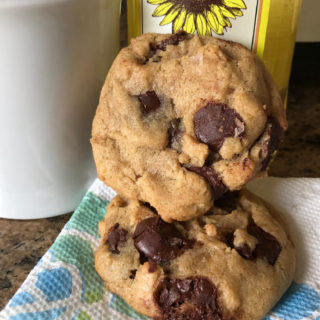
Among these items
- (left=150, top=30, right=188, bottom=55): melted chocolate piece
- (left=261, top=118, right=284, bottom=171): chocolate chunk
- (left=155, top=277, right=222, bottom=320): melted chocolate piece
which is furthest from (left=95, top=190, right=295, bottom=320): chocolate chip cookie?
(left=150, top=30, right=188, bottom=55): melted chocolate piece

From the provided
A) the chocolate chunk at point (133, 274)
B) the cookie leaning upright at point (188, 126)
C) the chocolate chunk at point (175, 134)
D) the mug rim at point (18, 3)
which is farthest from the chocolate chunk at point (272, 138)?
the mug rim at point (18, 3)

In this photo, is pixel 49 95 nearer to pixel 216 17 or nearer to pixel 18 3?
pixel 18 3

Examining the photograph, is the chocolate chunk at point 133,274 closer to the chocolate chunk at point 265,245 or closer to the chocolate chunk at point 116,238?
the chocolate chunk at point 116,238

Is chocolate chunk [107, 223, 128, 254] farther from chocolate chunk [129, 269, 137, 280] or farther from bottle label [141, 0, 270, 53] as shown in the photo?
bottle label [141, 0, 270, 53]

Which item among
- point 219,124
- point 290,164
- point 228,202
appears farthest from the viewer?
point 290,164

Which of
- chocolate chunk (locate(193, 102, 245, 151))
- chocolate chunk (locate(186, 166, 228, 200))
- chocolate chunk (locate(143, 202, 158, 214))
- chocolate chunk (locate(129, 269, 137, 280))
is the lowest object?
chocolate chunk (locate(129, 269, 137, 280))

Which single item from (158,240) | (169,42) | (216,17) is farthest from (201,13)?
(158,240)

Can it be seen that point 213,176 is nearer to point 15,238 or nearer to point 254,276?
point 254,276
